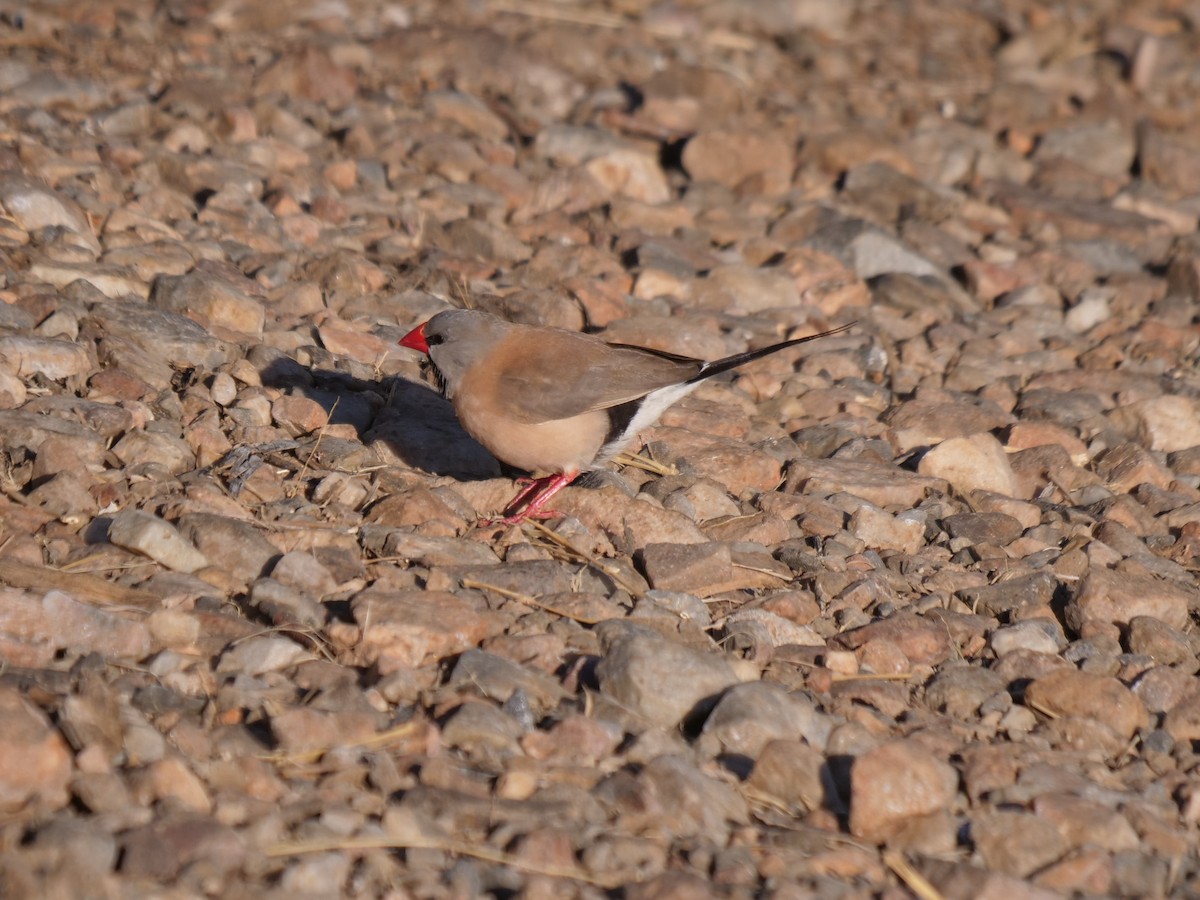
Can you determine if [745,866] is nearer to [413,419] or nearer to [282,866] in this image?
[282,866]

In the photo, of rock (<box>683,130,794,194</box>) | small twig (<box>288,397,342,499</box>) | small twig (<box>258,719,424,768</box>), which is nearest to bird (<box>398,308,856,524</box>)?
small twig (<box>288,397,342,499</box>)

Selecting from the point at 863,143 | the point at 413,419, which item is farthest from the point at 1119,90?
the point at 413,419

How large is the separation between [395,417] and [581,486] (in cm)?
88

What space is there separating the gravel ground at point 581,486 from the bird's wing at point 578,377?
345mm

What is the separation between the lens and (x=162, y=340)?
213 inches

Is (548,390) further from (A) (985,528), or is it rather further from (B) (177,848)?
(B) (177,848)

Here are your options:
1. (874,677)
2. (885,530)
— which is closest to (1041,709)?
(874,677)

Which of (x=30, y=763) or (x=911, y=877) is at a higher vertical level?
(x=30, y=763)

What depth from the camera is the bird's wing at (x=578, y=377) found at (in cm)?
510

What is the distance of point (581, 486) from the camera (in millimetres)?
5250

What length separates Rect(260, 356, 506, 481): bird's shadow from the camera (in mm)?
5344

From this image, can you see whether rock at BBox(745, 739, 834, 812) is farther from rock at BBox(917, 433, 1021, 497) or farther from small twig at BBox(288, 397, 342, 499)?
rock at BBox(917, 433, 1021, 497)

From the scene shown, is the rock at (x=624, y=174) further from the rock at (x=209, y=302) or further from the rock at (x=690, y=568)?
the rock at (x=690, y=568)

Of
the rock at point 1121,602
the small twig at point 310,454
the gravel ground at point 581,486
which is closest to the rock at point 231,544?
the gravel ground at point 581,486
